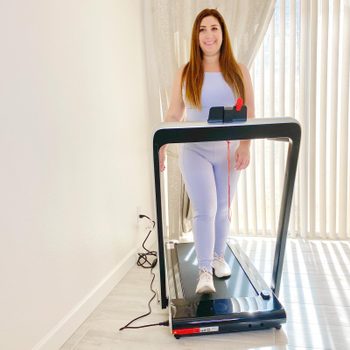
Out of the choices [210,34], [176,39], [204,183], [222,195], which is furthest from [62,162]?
[176,39]

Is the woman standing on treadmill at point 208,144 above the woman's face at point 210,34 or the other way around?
the other way around

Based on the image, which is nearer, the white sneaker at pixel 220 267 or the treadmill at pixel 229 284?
the treadmill at pixel 229 284

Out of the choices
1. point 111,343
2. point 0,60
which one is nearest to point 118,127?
point 0,60

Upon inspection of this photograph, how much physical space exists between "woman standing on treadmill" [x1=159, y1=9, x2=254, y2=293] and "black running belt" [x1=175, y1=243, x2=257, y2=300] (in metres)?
0.06

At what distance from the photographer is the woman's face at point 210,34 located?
1875 mm

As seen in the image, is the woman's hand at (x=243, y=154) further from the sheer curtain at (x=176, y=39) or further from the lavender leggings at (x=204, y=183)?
the sheer curtain at (x=176, y=39)

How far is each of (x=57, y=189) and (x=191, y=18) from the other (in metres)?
1.77

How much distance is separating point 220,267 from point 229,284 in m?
0.13

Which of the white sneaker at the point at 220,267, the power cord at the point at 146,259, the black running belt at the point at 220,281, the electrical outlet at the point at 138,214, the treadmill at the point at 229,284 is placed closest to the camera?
the treadmill at the point at 229,284

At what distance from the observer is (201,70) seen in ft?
6.27

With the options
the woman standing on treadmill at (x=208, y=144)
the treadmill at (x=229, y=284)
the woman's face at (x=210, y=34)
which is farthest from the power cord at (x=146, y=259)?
the woman's face at (x=210, y=34)

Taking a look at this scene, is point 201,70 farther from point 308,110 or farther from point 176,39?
point 308,110

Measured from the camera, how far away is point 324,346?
1.57 m

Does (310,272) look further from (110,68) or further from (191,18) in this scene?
(191,18)
